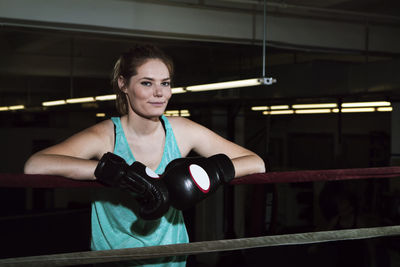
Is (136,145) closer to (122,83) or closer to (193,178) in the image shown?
(122,83)

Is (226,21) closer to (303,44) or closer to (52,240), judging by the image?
(303,44)

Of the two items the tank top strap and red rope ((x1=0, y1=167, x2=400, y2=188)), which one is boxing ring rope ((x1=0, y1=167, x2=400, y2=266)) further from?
the tank top strap

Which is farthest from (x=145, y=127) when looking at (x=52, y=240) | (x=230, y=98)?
(x=230, y=98)

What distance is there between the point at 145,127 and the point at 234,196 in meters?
7.86

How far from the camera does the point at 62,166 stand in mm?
1069

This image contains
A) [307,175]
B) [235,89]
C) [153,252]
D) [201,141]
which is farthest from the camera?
[235,89]

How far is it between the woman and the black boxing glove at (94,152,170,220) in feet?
0.53

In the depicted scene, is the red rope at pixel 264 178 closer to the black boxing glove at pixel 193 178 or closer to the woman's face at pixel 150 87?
the black boxing glove at pixel 193 178

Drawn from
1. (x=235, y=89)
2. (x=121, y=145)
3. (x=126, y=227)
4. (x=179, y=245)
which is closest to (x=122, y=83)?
(x=121, y=145)

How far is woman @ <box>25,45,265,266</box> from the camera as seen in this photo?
123cm

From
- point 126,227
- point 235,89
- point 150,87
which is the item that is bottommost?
point 126,227

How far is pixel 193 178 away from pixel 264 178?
0.21 metres

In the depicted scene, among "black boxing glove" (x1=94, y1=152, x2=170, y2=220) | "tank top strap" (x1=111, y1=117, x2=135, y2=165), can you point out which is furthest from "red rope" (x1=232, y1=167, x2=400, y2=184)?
"tank top strap" (x1=111, y1=117, x2=135, y2=165)

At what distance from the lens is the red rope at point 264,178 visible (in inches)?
37.1
